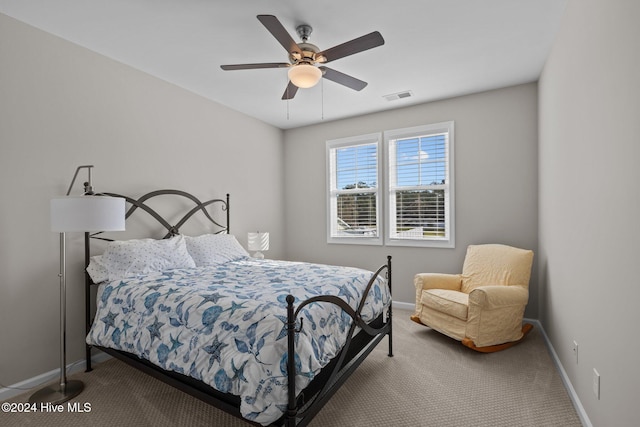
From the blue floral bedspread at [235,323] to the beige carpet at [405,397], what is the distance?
374mm

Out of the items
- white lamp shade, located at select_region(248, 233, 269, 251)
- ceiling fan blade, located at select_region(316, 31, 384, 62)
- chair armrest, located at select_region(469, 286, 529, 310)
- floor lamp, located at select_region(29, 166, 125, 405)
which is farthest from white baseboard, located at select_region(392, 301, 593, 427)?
floor lamp, located at select_region(29, 166, 125, 405)

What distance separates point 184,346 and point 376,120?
376 centimetres

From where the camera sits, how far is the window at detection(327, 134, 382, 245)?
184 inches

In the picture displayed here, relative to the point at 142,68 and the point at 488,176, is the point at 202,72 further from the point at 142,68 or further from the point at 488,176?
the point at 488,176

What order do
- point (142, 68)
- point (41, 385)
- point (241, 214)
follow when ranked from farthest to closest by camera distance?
point (241, 214), point (142, 68), point (41, 385)

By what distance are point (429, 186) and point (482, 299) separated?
182cm

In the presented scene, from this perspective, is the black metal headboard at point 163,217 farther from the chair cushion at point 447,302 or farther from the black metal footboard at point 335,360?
the chair cushion at point 447,302

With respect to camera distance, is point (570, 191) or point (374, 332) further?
point (374, 332)

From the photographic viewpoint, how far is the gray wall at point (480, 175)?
3668mm

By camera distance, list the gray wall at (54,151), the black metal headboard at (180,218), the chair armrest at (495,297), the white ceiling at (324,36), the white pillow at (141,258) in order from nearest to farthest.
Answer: the white ceiling at (324,36) < the gray wall at (54,151) < the white pillow at (141,258) < the chair armrest at (495,297) < the black metal headboard at (180,218)

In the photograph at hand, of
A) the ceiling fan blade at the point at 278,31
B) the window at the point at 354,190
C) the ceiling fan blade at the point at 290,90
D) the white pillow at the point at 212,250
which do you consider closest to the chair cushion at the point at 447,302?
the window at the point at 354,190

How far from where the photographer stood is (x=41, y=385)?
2.53m

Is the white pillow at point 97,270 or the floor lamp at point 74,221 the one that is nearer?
the floor lamp at point 74,221

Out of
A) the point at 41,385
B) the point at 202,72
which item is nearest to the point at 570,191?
the point at 202,72
